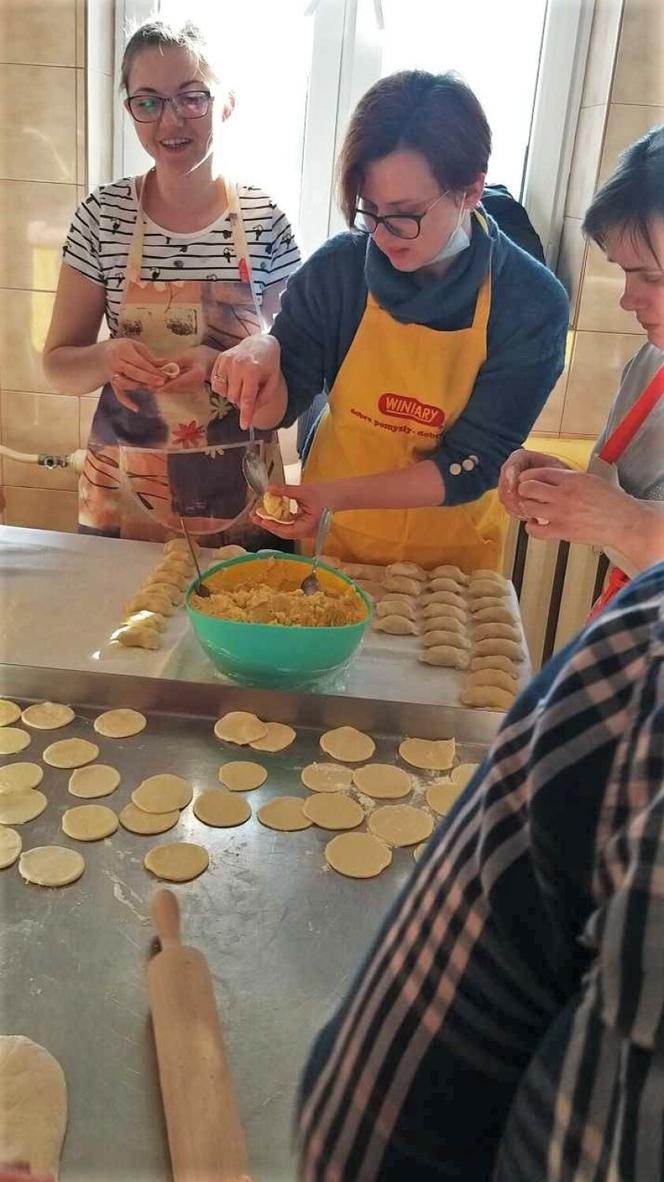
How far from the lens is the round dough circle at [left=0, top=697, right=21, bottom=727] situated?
1.03 metres

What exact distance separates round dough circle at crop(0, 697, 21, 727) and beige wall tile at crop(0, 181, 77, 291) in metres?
1.53

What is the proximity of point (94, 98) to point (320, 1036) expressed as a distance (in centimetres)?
226

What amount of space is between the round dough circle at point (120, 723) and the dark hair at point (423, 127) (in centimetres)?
75

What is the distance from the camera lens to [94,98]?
215cm

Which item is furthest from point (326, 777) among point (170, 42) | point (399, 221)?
point (170, 42)

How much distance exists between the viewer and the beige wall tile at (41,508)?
7.98 ft

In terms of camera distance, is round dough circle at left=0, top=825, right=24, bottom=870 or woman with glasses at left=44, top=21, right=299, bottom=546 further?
woman with glasses at left=44, top=21, right=299, bottom=546

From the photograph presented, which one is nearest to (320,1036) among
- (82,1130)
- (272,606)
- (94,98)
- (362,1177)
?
(362,1177)

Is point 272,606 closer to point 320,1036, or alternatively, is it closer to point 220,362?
point 220,362

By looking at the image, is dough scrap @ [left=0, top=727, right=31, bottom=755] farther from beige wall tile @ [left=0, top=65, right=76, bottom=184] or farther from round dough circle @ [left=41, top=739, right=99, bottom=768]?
beige wall tile @ [left=0, top=65, right=76, bottom=184]

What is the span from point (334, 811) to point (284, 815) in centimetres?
5

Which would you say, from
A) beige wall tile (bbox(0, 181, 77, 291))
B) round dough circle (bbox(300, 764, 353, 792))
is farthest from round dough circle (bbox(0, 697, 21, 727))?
beige wall tile (bbox(0, 181, 77, 291))

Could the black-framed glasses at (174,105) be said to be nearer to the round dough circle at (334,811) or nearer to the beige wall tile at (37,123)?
the beige wall tile at (37,123)

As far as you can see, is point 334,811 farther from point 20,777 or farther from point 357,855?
point 20,777
